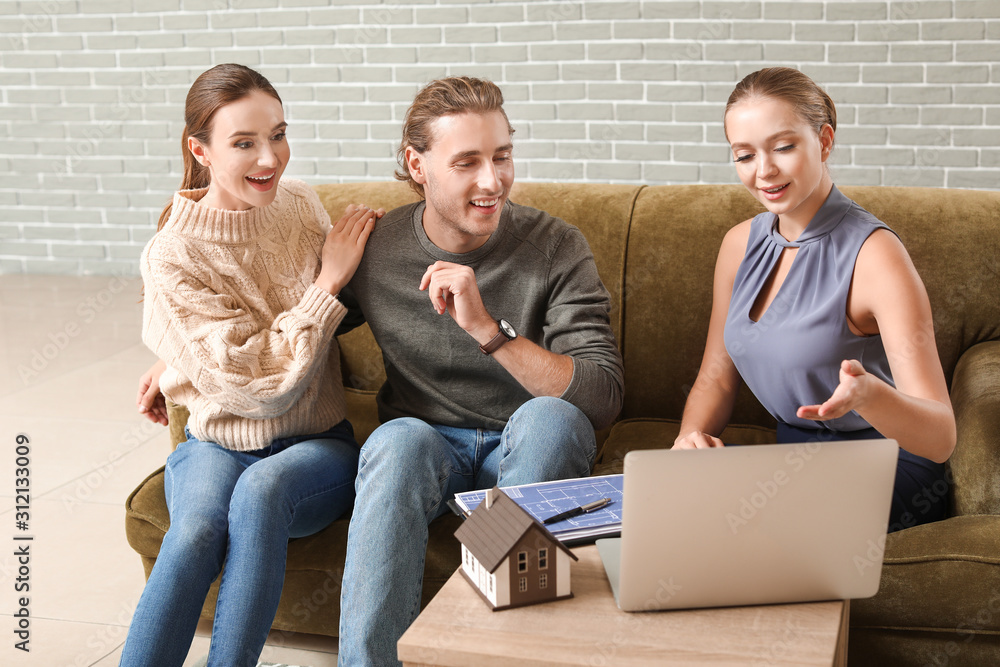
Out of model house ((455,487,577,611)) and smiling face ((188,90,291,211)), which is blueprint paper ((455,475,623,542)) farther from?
smiling face ((188,90,291,211))

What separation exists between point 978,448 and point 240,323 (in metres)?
1.29

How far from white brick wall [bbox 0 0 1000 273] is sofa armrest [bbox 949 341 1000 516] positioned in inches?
103

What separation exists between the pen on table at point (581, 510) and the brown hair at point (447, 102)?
75 cm

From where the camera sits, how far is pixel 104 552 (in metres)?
2.28

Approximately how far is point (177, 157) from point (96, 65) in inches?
24.8

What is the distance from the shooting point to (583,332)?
169 cm

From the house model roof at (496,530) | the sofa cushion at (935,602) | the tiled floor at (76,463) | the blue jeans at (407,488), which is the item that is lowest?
the tiled floor at (76,463)

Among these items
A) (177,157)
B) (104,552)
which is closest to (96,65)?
(177,157)

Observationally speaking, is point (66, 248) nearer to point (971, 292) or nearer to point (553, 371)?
point (553, 371)

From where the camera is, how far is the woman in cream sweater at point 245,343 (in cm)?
149

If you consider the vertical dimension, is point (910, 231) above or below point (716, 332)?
above

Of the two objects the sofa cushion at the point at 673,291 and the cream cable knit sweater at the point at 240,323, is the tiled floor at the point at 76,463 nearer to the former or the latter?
the cream cable knit sweater at the point at 240,323

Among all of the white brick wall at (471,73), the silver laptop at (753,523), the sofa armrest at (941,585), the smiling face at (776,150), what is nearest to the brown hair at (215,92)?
the smiling face at (776,150)

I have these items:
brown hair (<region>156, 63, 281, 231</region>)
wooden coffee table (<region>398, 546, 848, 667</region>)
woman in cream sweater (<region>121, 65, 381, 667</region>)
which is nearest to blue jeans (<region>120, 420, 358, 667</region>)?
woman in cream sweater (<region>121, 65, 381, 667</region>)
